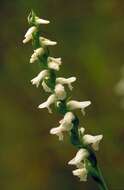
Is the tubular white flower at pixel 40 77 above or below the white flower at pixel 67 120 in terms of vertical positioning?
above

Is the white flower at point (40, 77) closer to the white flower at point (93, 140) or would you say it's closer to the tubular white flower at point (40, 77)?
the tubular white flower at point (40, 77)

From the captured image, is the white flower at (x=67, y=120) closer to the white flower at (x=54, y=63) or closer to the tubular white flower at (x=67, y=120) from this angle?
the tubular white flower at (x=67, y=120)

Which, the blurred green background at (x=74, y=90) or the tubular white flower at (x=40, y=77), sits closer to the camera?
the tubular white flower at (x=40, y=77)

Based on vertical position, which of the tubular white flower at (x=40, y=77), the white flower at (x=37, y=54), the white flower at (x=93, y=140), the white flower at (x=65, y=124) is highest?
the white flower at (x=37, y=54)

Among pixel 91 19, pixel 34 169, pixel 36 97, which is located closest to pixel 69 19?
pixel 91 19

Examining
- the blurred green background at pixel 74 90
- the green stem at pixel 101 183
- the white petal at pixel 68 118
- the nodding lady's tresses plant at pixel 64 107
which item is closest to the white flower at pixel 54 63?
the nodding lady's tresses plant at pixel 64 107

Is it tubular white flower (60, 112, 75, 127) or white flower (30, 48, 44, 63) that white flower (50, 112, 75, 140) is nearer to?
tubular white flower (60, 112, 75, 127)

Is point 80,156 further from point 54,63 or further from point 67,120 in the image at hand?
point 54,63
